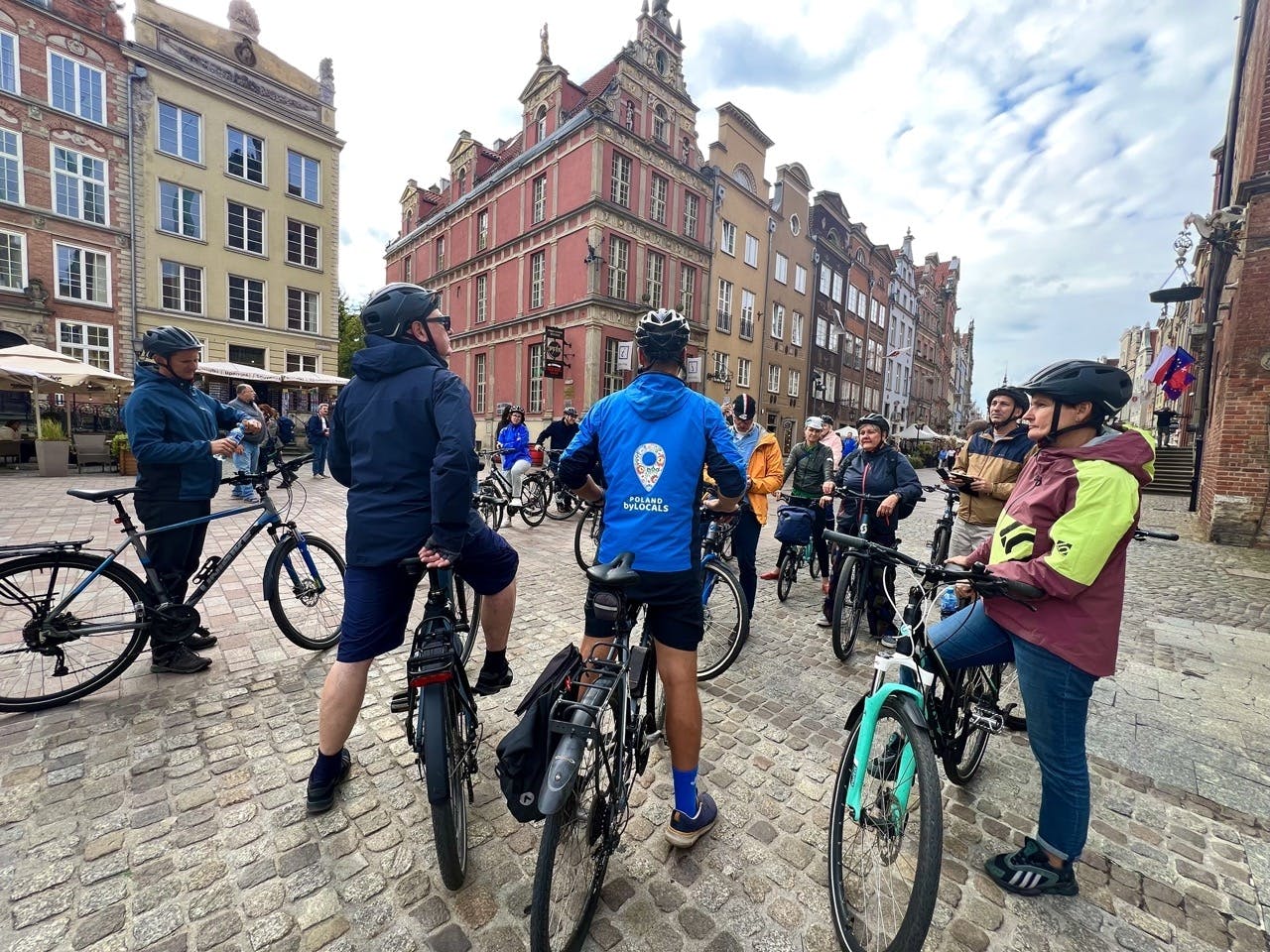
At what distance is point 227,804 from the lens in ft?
8.08

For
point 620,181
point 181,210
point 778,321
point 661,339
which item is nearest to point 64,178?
point 181,210

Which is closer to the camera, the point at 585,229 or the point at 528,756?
the point at 528,756

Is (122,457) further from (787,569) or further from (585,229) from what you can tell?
(585,229)

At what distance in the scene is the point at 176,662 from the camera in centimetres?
358

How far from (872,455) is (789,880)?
157 inches

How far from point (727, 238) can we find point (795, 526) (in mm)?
24710

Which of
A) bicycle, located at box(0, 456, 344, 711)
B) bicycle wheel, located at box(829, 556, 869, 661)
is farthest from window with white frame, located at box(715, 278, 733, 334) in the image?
bicycle, located at box(0, 456, 344, 711)

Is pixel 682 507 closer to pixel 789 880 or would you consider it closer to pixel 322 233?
pixel 789 880

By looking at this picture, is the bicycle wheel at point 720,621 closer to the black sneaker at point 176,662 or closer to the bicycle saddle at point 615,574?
the bicycle saddle at point 615,574

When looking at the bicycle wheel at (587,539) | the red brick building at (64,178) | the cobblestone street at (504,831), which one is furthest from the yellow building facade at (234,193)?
the cobblestone street at (504,831)

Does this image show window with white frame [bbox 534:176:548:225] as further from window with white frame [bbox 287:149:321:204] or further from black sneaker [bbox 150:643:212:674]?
black sneaker [bbox 150:643:212:674]

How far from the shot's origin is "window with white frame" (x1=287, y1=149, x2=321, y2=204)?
24562 mm

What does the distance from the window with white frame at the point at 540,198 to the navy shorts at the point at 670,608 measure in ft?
A: 80.2

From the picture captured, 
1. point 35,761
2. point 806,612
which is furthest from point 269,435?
point 806,612
